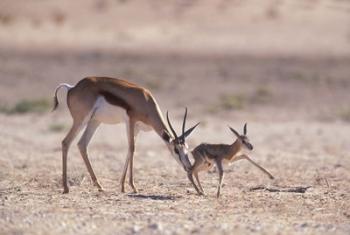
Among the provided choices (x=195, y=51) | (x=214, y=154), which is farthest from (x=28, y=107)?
(x=214, y=154)

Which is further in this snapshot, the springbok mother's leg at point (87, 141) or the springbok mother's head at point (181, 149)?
the springbok mother's leg at point (87, 141)

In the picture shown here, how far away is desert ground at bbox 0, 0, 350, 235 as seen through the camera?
11844mm

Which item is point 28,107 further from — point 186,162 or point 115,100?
point 186,162

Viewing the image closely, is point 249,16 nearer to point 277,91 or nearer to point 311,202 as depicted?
point 277,91

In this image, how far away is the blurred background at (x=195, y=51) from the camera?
30766mm

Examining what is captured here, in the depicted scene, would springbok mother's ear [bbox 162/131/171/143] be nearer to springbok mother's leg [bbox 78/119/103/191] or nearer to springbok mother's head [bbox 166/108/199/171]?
springbok mother's head [bbox 166/108/199/171]

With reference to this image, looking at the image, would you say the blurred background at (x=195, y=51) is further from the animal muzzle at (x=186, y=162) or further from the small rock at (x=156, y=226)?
the small rock at (x=156, y=226)

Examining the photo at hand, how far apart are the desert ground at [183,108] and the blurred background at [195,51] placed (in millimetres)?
72

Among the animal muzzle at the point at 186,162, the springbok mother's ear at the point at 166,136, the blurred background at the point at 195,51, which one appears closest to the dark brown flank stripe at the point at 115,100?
the springbok mother's ear at the point at 166,136

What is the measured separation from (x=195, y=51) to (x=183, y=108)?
28.4ft

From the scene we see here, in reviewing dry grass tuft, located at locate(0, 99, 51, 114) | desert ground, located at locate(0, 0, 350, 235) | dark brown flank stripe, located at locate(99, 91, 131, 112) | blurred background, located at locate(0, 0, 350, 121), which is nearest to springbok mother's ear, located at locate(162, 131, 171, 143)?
dark brown flank stripe, located at locate(99, 91, 131, 112)

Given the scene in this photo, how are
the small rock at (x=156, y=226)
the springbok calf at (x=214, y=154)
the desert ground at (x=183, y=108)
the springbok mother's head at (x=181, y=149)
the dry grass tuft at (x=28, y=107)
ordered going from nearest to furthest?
the small rock at (x=156, y=226) < the desert ground at (x=183, y=108) < the springbok mother's head at (x=181, y=149) < the springbok calf at (x=214, y=154) < the dry grass tuft at (x=28, y=107)

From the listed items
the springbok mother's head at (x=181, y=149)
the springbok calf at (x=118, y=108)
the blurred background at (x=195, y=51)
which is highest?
the blurred background at (x=195, y=51)

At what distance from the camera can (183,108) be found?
28.8 m
